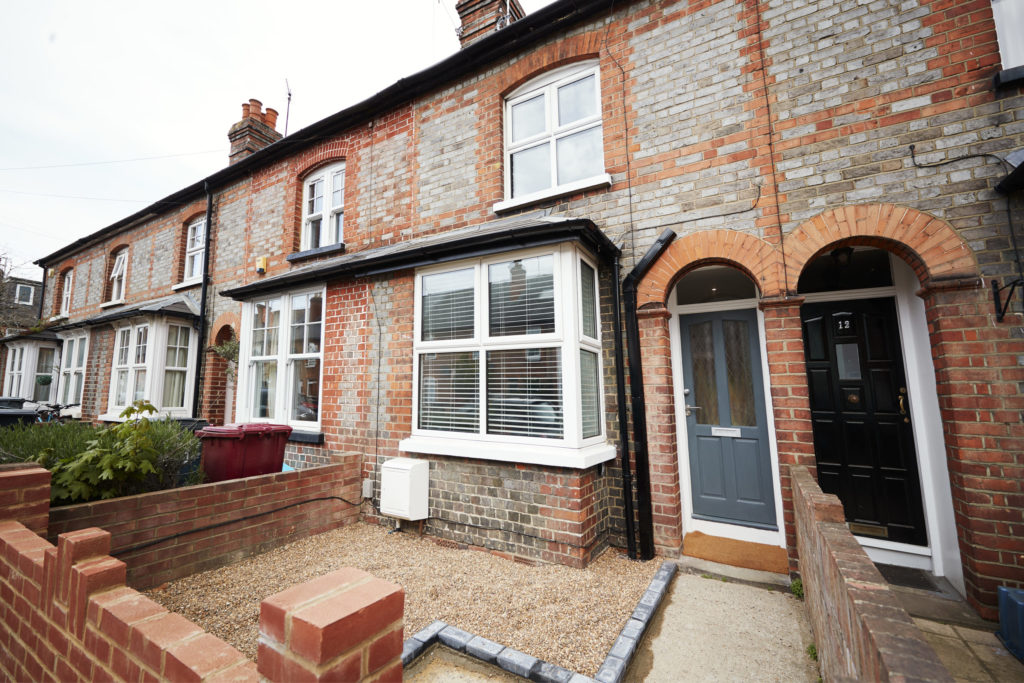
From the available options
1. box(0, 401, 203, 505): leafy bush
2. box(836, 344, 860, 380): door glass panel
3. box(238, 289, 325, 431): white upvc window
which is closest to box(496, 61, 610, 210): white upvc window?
box(836, 344, 860, 380): door glass panel

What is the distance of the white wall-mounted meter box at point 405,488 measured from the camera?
443 cm

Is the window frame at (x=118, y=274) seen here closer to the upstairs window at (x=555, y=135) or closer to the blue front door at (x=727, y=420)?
the upstairs window at (x=555, y=135)

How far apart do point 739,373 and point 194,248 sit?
1096cm

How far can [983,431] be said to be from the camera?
3006mm

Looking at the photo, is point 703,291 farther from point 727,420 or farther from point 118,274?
point 118,274

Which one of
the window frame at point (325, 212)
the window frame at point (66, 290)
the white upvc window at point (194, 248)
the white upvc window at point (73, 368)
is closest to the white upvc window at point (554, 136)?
the window frame at point (325, 212)

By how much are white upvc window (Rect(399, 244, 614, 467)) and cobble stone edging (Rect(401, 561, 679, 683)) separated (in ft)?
4.07

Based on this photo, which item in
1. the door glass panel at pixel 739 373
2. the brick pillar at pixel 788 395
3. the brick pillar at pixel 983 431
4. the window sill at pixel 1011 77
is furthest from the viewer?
the door glass panel at pixel 739 373

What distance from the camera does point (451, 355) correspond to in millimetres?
4715

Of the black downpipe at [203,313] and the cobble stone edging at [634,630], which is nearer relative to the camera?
the cobble stone edging at [634,630]

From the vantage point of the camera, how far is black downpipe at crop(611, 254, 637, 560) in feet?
13.0

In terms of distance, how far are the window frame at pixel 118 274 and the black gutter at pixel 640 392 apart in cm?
1302

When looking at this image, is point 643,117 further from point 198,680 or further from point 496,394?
point 198,680

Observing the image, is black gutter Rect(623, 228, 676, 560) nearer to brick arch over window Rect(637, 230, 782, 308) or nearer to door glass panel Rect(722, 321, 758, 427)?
brick arch over window Rect(637, 230, 782, 308)
